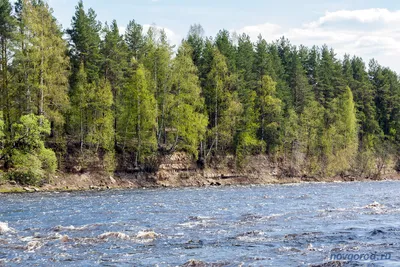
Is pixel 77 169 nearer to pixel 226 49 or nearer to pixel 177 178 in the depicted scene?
pixel 177 178

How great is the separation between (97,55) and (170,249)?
166 feet

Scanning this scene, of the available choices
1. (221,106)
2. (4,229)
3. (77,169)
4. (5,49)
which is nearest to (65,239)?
(4,229)

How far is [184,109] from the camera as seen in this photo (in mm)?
66750

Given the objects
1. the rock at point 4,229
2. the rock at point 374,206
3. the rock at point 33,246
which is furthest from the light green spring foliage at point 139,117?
the rock at point 33,246

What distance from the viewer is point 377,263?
16.5 metres

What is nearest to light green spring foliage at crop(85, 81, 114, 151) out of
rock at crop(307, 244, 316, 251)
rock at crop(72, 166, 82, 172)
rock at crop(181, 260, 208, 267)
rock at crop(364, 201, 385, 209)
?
rock at crop(72, 166, 82, 172)

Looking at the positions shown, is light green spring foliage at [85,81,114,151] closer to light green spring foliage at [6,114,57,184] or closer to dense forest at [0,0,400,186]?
dense forest at [0,0,400,186]

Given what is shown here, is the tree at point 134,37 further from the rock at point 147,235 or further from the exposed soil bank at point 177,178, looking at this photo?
the rock at point 147,235

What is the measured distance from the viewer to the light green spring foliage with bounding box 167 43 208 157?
65875mm

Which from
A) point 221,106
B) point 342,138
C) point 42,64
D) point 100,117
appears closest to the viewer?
point 42,64

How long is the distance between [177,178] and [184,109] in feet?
29.8

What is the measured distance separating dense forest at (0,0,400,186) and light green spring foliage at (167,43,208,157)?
14cm

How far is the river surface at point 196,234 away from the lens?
17750 millimetres

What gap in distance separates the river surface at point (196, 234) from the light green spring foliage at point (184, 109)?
30301mm
